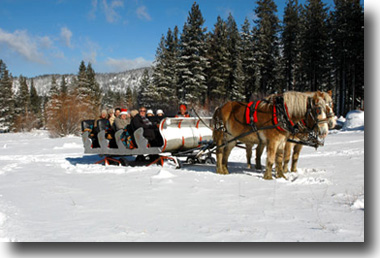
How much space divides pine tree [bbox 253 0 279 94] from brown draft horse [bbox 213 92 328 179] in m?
28.3

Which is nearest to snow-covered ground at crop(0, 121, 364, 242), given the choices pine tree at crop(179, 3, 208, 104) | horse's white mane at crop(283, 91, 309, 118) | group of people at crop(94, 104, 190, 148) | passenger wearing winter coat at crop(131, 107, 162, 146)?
horse's white mane at crop(283, 91, 309, 118)

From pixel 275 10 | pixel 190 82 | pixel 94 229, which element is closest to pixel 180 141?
pixel 94 229

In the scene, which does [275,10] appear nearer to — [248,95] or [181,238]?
[248,95]

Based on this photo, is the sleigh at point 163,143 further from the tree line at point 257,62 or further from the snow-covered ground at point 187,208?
the tree line at point 257,62

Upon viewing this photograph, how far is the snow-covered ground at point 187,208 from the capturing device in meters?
2.84

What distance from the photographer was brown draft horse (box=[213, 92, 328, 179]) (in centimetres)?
538

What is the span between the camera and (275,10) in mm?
35344

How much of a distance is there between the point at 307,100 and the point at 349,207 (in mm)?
2503

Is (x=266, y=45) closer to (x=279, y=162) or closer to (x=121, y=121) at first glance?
(x=121, y=121)

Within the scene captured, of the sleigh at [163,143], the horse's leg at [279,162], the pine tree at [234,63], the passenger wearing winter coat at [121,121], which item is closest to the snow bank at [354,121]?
the sleigh at [163,143]

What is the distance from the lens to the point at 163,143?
7691 millimetres

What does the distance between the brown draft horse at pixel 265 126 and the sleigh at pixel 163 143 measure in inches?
30.9

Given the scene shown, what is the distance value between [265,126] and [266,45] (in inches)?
1221

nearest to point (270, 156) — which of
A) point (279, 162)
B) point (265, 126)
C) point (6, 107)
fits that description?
point (279, 162)
